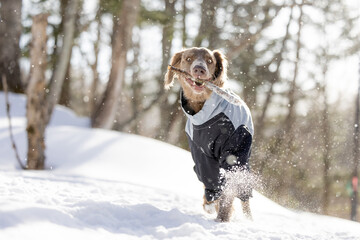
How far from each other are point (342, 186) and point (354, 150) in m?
3.32

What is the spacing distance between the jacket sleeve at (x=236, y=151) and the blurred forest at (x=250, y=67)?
5.20m

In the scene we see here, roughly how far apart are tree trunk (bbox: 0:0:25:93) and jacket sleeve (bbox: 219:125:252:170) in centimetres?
804

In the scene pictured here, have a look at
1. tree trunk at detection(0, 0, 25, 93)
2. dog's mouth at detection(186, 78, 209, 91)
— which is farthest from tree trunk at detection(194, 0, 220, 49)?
dog's mouth at detection(186, 78, 209, 91)

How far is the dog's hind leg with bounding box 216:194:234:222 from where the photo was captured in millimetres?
3354

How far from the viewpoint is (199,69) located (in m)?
3.65

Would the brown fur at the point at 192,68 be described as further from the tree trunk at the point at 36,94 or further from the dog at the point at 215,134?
the tree trunk at the point at 36,94

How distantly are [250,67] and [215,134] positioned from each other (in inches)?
378

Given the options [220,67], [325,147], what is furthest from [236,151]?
[325,147]

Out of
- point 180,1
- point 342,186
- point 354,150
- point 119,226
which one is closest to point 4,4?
point 180,1

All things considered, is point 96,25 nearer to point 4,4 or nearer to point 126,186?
point 4,4

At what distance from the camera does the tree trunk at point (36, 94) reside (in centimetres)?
581

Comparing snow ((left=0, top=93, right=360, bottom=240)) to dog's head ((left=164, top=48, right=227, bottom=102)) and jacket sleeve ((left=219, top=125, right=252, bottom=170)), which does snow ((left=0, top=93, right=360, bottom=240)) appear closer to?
jacket sleeve ((left=219, top=125, right=252, bottom=170))

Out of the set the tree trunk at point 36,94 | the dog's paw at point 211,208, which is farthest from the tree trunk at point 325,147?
the dog's paw at point 211,208

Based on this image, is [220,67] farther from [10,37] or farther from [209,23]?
[209,23]
